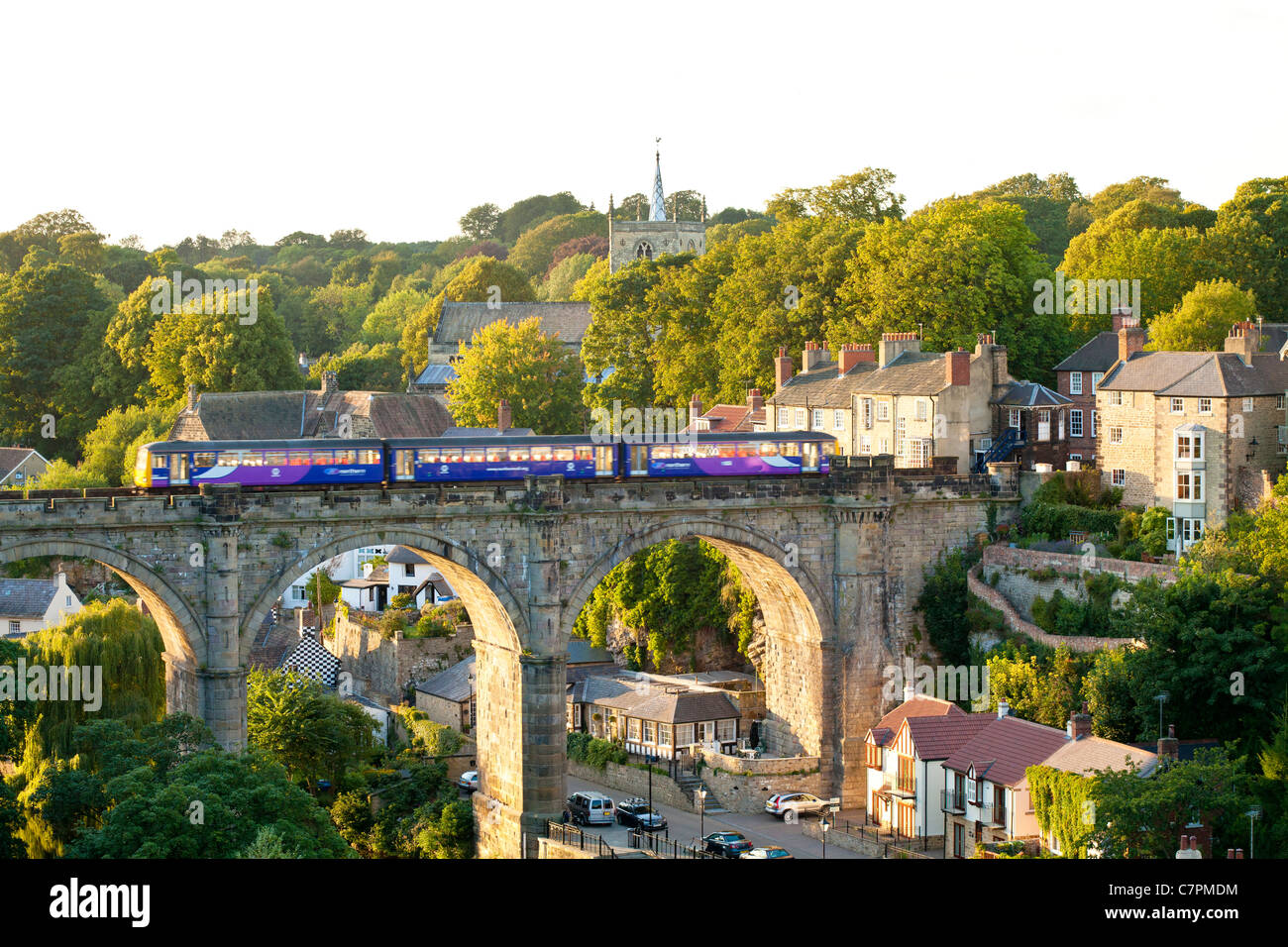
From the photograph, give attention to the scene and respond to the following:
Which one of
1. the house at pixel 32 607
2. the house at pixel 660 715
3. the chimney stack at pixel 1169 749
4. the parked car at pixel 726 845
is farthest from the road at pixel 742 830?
the house at pixel 32 607

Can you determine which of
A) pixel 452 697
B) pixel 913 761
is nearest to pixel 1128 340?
pixel 913 761

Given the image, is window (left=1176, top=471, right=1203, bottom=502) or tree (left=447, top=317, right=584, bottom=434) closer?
window (left=1176, top=471, right=1203, bottom=502)

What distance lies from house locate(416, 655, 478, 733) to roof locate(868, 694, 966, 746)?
686 inches

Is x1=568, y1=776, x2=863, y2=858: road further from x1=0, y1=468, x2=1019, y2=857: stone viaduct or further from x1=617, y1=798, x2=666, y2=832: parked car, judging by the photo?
x1=0, y1=468, x2=1019, y2=857: stone viaduct

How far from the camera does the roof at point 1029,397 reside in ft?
202

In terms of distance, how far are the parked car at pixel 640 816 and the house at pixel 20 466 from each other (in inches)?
1933

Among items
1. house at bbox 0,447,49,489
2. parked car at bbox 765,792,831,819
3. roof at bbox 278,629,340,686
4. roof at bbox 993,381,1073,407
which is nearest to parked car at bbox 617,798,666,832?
parked car at bbox 765,792,831,819

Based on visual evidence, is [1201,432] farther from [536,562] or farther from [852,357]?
[536,562]

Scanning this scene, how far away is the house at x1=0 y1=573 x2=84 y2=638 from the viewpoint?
74.9 m

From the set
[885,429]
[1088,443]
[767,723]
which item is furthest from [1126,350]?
[767,723]

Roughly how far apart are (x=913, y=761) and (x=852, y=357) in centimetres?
2309

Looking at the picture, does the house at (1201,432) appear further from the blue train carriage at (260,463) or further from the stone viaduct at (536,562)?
the blue train carriage at (260,463)

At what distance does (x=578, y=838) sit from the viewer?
4850 cm
